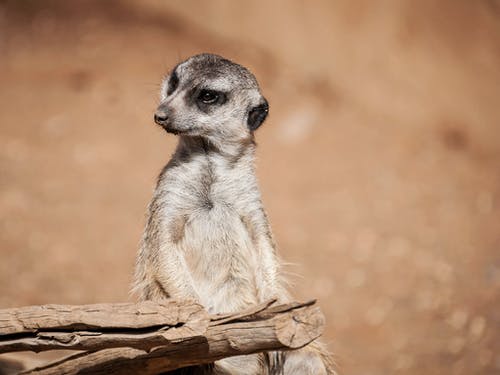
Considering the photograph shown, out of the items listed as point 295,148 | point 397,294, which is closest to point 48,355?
point 397,294

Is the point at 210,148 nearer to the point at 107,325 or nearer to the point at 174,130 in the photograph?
the point at 174,130

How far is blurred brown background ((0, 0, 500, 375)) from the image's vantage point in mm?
5379

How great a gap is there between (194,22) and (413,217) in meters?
3.15

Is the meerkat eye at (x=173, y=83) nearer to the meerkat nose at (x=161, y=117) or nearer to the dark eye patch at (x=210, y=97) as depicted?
the dark eye patch at (x=210, y=97)

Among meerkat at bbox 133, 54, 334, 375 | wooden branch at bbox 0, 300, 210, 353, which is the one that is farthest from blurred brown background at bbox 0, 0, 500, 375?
wooden branch at bbox 0, 300, 210, 353

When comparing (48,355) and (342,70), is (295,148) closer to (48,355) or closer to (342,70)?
(342,70)

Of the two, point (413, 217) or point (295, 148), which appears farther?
point (295, 148)

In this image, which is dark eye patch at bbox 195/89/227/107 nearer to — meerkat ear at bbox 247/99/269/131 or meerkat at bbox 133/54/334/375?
meerkat at bbox 133/54/334/375

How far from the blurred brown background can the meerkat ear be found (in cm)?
190

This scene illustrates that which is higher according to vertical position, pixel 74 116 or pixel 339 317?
pixel 74 116

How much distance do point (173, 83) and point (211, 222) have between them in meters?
0.58

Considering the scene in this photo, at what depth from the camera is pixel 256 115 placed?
132 inches

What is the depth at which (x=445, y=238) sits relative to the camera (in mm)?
6242

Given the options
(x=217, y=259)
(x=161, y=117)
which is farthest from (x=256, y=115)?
(x=217, y=259)
